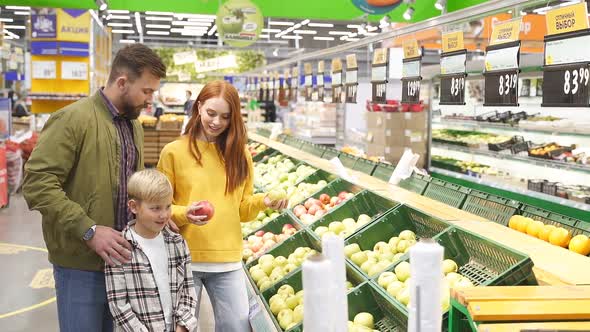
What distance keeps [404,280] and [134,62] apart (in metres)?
1.51

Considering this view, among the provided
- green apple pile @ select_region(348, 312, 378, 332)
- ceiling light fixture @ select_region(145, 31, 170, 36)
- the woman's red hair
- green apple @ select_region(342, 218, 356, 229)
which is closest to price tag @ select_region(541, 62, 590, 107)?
green apple @ select_region(342, 218, 356, 229)

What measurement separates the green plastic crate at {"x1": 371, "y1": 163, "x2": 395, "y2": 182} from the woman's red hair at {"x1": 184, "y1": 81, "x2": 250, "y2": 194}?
2.93 metres

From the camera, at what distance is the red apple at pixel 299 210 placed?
478 cm

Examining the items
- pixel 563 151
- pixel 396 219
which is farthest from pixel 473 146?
pixel 396 219

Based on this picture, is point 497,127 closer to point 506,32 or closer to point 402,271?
point 506,32

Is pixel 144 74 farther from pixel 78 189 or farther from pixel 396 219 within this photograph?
pixel 396 219

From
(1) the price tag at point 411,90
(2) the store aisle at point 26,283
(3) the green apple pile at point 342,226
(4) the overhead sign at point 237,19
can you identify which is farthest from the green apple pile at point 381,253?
(4) the overhead sign at point 237,19

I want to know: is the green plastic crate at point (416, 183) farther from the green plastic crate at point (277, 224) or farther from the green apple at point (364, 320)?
the green apple at point (364, 320)

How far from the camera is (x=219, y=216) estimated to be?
120 inches

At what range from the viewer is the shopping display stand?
175 cm

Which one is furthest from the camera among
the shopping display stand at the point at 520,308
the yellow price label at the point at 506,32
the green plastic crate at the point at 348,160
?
the green plastic crate at the point at 348,160

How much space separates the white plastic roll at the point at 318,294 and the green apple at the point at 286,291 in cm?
202

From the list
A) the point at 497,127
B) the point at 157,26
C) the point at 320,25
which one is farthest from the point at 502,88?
the point at 157,26

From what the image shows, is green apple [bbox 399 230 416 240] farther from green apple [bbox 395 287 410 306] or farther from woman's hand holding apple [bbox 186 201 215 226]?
woman's hand holding apple [bbox 186 201 215 226]
